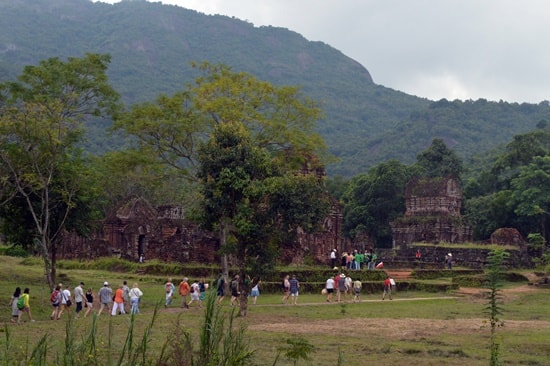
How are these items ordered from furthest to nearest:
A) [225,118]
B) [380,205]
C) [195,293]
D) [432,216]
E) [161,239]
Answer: [380,205] < [432,216] < [161,239] < [225,118] < [195,293]

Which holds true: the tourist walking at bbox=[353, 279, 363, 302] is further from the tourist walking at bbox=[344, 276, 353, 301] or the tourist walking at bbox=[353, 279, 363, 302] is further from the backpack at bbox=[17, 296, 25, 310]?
the backpack at bbox=[17, 296, 25, 310]

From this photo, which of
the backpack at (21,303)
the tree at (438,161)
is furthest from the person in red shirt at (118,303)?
the tree at (438,161)

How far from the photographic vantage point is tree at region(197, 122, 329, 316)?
81.6 ft

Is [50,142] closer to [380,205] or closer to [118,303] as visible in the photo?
[118,303]

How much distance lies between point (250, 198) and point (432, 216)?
2942 cm

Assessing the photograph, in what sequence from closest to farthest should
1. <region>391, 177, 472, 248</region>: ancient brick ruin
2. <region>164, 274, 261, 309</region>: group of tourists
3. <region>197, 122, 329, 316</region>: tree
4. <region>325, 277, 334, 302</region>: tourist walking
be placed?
<region>197, 122, 329, 316</region>: tree, <region>164, 274, 261, 309</region>: group of tourists, <region>325, 277, 334, 302</region>: tourist walking, <region>391, 177, 472, 248</region>: ancient brick ruin

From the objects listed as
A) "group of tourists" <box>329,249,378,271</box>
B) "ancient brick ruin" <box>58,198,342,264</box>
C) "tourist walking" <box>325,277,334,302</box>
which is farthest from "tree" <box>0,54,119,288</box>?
"group of tourists" <box>329,249,378,271</box>

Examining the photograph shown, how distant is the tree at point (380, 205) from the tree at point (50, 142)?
32.9 metres

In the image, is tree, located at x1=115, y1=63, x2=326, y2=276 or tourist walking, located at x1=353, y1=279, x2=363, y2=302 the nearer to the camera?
tourist walking, located at x1=353, y1=279, x2=363, y2=302

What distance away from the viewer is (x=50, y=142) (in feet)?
92.0

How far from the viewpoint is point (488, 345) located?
1847 cm

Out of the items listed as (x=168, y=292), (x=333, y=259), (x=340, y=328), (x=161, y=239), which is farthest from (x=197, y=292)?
(x=333, y=259)

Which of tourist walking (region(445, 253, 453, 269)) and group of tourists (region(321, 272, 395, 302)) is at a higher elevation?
tourist walking (region(445, 253, 453, 269))

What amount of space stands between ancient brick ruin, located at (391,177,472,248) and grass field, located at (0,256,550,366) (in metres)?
16.5
